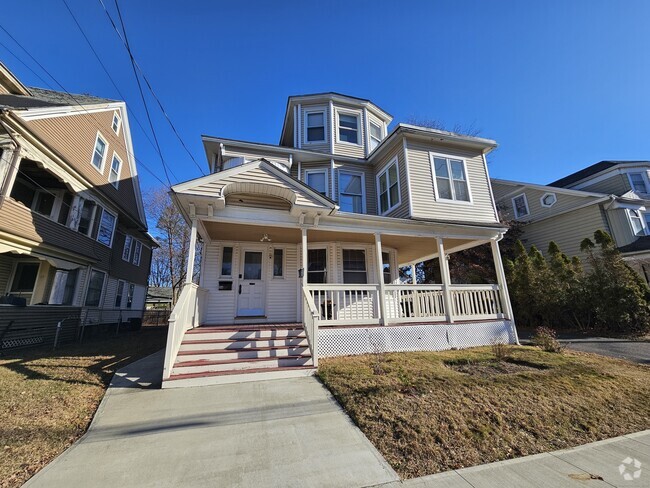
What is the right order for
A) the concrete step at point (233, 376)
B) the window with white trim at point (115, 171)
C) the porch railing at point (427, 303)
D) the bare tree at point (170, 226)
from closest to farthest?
the concrete step at point (233, 376), the porch railing at point (427, 303), the window with white trim at point (115, 171), the bare tree at point (170, 226)

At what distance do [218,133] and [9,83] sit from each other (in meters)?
8.47

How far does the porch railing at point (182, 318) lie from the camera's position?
16.3 ft

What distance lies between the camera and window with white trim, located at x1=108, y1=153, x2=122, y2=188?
13219 millimetres

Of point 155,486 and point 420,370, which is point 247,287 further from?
point 155,486

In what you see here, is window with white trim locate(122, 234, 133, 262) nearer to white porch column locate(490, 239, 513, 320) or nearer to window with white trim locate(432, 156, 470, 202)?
window with white trim locate(432, 156, 470, 202)

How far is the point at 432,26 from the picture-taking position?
353 inches

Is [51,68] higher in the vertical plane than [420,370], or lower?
higher

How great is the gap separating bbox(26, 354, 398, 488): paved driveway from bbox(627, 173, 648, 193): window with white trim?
21719 millimetres

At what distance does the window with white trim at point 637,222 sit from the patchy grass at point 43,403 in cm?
2165

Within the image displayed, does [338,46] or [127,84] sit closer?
[127,84]

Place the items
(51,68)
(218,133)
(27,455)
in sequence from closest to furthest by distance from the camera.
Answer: (27,455) → (51,68) → (218,133)

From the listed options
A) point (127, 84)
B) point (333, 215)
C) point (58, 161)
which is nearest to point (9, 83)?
point (58, 161)

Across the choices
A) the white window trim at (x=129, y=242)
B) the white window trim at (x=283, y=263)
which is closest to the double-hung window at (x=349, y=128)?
the white window trim at (x=283, y=263)

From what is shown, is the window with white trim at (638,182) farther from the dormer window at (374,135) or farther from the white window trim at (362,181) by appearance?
the white window trim at (362,181)
